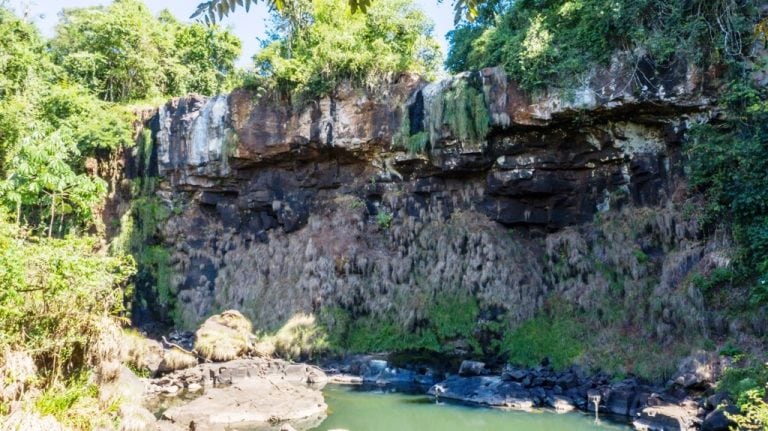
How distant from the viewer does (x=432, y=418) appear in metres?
12.6

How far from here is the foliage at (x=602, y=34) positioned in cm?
1552

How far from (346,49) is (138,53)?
11045 millimetres

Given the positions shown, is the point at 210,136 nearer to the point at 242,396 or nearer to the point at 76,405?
the point at 242,396

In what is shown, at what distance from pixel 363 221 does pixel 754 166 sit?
11.8 m

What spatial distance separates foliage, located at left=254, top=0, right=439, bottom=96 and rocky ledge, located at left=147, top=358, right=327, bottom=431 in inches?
369

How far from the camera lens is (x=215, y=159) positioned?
22281 mm

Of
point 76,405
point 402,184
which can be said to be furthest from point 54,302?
point 402,184

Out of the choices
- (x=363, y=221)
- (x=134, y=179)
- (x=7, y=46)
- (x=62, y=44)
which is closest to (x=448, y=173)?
(x=363, y=221)

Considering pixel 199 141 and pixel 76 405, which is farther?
pixel 199 141

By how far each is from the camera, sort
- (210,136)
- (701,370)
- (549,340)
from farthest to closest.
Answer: (210,136) → (549,340) → (701,370)

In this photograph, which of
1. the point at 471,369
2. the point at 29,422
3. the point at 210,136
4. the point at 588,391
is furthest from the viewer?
the point at 210,136

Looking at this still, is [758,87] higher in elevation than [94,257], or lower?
higher

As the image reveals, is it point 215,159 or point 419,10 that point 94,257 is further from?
point 419,10

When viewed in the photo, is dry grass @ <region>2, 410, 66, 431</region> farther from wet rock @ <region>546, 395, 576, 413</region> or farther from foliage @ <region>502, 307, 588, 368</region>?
foliage @ <region>502, 307, 588, 368</region>
